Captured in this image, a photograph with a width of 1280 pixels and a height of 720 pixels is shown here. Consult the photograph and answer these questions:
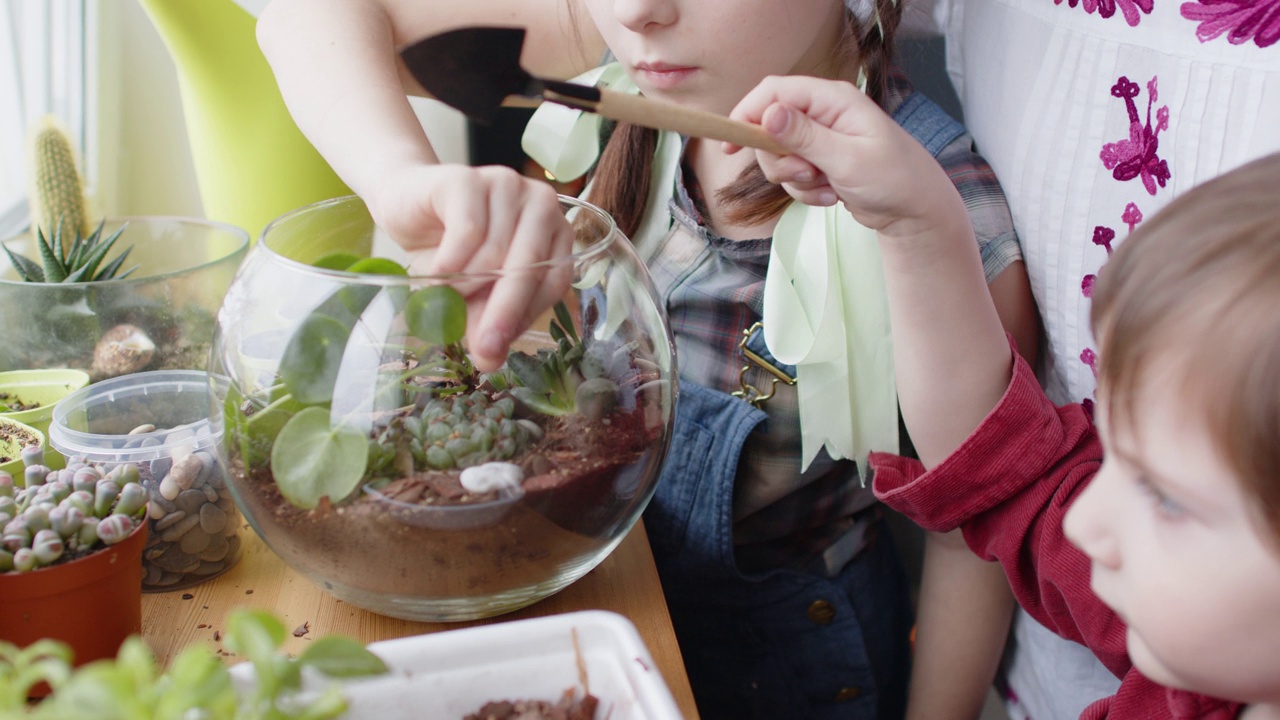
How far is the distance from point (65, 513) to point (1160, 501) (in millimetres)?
540

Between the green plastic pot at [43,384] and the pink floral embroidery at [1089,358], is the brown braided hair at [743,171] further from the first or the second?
the green plastic pot at [43,384]

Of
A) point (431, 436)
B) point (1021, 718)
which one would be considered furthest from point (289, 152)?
point (1021, 718)

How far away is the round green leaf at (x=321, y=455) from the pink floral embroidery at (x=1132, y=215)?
526 millimetres

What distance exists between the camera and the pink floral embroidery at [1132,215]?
690 millimetres

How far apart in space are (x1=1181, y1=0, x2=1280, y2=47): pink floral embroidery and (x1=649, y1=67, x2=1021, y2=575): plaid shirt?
196mm

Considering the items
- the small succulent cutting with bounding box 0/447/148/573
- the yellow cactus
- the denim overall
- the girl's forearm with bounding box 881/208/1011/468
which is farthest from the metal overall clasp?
the yellow cactus

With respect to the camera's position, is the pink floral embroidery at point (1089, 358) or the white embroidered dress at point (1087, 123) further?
the pink floral embroidery at point (1089, 358)

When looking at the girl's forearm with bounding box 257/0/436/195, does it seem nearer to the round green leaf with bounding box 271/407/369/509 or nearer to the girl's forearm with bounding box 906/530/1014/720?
the round green leaf with bounding box 271/407/369/509

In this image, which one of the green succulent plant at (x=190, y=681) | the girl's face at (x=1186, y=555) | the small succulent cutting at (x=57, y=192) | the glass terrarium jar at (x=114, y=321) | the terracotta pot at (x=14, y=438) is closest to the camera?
the green succulent plant at (x=190, y=681)

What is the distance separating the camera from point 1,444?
26.3 inches

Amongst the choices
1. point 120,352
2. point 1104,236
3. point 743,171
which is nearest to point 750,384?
point 743,171

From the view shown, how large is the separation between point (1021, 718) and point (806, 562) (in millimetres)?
234

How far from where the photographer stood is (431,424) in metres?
0.53

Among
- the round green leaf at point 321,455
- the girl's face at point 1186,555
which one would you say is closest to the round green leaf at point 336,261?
the round green leaf at point 321,455
